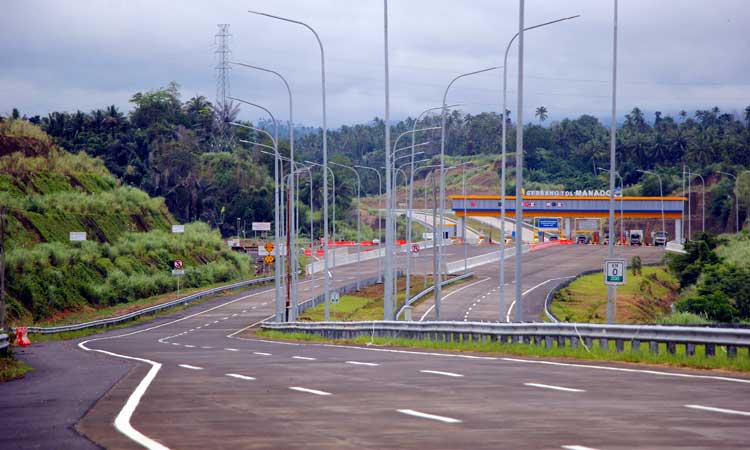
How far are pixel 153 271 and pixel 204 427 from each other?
8942cm

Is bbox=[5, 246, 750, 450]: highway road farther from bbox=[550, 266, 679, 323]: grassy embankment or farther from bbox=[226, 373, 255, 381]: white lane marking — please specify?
bbox=[550, 266, 679, 323]: grassy embankment

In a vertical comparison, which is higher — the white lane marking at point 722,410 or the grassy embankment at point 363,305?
the white lane marking at point 722,410

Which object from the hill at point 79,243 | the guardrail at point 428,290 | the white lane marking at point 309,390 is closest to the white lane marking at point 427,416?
the white lane marking at point 309,390

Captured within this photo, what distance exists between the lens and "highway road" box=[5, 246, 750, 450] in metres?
11.4

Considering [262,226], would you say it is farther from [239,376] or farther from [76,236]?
[239,376]

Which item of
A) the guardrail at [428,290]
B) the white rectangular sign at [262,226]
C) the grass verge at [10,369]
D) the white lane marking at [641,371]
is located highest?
the white rectangular sign at [262,226]

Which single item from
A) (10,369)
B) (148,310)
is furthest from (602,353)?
(148,310)

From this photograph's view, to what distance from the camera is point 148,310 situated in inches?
Result: 3191

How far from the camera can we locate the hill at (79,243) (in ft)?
269

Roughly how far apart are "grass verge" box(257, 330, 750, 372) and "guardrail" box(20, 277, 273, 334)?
115 ft

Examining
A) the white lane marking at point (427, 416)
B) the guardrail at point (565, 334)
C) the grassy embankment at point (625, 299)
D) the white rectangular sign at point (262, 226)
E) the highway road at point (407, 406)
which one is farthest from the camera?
the white rectangular sign at point (262, 226)

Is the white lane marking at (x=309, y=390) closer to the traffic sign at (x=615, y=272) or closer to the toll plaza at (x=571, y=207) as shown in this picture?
the traffic sign at (x=615, y=272)

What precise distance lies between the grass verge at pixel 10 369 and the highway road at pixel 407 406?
1.65 m

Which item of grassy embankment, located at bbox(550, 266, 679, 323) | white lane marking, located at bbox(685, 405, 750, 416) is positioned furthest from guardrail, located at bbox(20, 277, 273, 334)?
white lane marking, located at bbox(685, 405, 750, 416)
